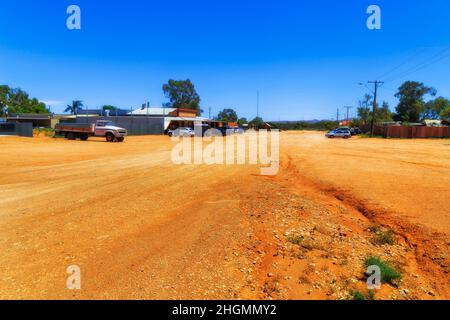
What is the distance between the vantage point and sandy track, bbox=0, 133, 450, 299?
4.32 metres

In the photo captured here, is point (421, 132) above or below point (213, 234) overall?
above

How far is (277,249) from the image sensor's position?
Result: 5.49 m

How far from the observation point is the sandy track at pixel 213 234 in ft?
14.2

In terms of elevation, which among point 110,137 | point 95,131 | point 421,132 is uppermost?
point 95,131

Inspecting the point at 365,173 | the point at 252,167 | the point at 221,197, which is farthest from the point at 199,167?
the point at 365,173

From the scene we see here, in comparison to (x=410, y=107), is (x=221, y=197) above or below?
below

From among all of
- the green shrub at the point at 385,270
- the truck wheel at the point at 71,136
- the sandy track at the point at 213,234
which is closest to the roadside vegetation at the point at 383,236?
the sandy track at the point at 213,234

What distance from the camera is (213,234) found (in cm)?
592

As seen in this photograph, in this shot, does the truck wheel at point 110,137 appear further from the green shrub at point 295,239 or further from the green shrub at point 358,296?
the green shrub at point 358,296

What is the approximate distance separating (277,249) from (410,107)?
111 meters

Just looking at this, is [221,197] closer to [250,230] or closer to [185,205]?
[185,205]

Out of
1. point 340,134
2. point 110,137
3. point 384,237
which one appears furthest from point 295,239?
point 340,134

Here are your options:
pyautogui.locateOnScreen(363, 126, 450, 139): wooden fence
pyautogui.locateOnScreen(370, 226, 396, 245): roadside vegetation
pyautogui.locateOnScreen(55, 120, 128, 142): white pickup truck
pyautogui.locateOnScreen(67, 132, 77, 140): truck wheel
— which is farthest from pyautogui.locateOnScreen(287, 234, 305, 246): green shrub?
pyautogui.locateOnScreen(363, 126, 450, 139): wooden fence

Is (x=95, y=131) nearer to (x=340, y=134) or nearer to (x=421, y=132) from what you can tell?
(x=340, y=134)
